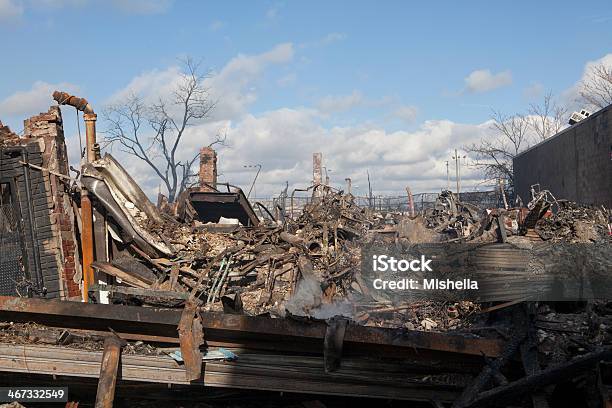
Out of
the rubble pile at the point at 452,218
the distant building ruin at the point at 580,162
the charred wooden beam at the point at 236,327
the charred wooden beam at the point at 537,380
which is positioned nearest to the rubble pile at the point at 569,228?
the rubble pile at the point at 452,218

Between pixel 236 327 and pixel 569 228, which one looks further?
pixel 569 228

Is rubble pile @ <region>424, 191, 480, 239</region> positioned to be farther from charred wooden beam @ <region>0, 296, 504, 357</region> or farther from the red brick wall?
charred wooden beam @ <region>0, 296, 504, 357</region>

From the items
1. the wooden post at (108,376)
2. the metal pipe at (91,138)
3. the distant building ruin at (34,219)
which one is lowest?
the wooden post at (108,376)

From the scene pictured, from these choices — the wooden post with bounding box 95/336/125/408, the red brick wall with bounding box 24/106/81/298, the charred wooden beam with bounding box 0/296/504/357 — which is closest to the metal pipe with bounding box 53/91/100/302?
Result: the red brick wall with bounding box 24/106/81/298

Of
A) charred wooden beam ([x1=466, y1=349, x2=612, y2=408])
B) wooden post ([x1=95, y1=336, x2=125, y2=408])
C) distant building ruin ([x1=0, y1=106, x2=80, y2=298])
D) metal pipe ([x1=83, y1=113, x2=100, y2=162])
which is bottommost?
charred wooden beam ([x1=466, y1=349, x2=612, y2=408])

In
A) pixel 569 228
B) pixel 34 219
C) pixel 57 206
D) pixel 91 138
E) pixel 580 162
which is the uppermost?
pixel 91 138

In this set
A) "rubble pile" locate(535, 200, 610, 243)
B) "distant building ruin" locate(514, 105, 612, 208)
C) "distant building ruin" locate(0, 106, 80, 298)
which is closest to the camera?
"distant building ruin" locate(0, 106, 80, 298)

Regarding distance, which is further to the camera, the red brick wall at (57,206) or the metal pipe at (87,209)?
the metal pipe at (87,209)

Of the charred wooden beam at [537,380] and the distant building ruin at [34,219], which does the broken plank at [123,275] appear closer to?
the distant building ruin at [34,219]

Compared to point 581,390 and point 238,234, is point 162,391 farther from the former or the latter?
point 238,234

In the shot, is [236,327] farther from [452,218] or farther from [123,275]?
[452,218]

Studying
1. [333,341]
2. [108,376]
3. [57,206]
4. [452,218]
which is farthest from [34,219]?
[452,218]

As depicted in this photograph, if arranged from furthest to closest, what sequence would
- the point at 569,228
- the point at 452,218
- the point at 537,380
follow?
the point at 452,218, the point at 569,228, the point at 537,380

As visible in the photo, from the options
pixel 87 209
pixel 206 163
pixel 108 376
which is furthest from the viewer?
pixel 206 163
